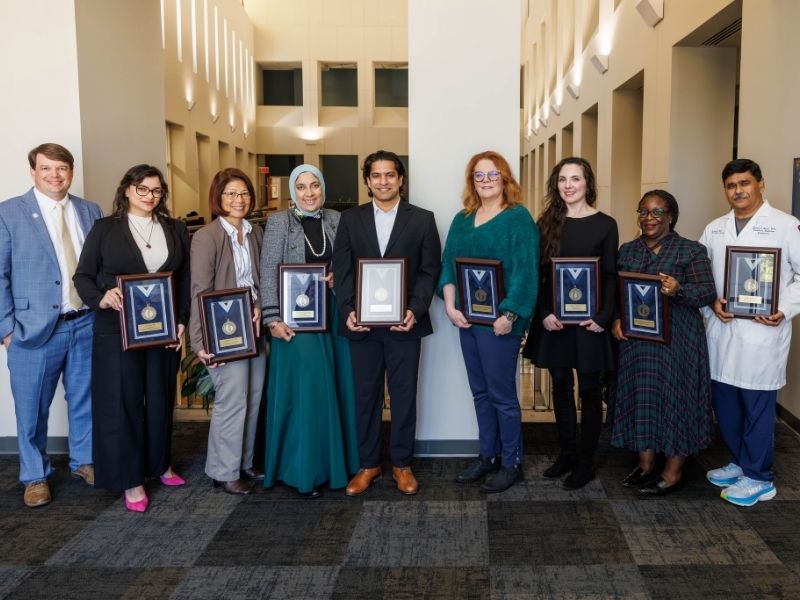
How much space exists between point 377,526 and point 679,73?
6724mm

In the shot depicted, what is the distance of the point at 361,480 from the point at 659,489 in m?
1.71

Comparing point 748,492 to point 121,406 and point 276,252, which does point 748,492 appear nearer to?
point 276,252

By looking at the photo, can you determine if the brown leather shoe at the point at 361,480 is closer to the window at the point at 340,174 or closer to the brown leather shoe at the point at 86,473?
the brown leather shoe at the point at 86,473

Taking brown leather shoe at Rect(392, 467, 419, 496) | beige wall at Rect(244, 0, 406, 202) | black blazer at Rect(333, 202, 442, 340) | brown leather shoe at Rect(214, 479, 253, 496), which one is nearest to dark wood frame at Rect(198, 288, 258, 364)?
black blazer at Rect(333, 202, 442, 340)

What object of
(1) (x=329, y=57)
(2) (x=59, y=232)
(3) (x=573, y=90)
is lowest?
(2) (x=59, y=232)

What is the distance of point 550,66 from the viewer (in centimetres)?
1902

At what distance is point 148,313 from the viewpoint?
395cm

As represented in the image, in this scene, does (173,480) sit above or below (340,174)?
below

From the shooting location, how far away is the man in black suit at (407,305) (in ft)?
13.6

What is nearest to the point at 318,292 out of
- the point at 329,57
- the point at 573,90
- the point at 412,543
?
the point at 412,543

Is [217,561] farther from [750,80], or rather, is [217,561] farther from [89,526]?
[750,80]

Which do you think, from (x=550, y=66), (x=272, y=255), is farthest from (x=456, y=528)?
(x=550, y=66)

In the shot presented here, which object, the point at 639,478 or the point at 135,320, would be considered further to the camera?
the point at 639,478

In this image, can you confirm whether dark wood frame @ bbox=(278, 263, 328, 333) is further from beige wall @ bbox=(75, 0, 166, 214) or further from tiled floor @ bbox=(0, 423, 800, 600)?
beige wall @ bbox=(75, 0, 166, 214)
